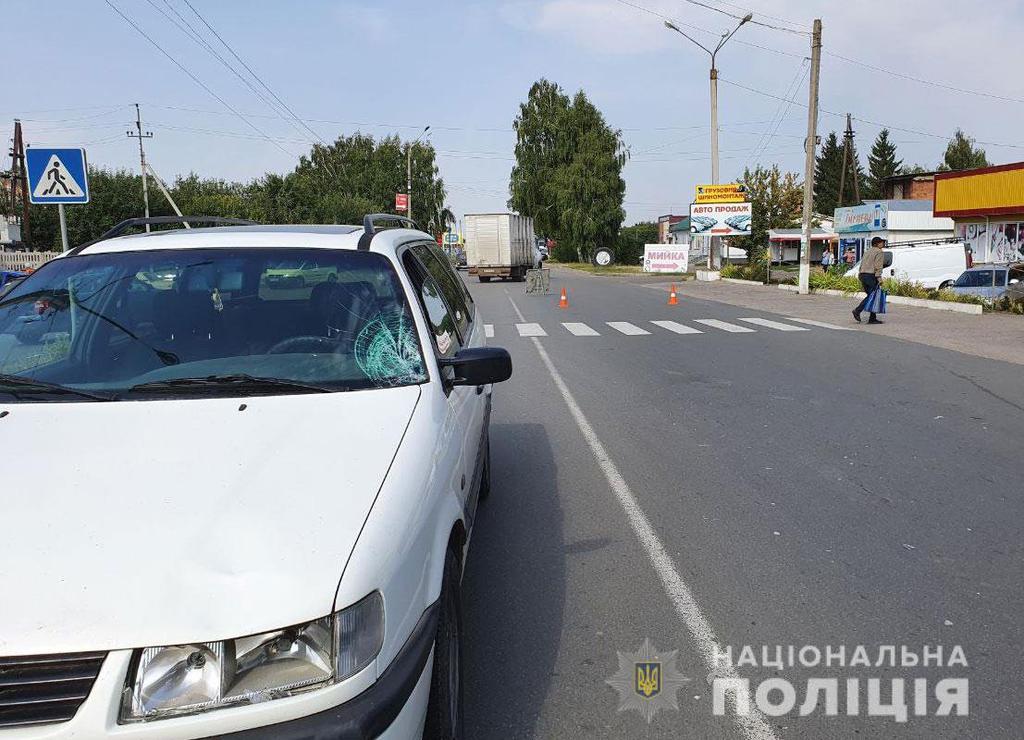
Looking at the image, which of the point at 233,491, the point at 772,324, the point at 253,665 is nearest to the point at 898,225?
the point at 772,324

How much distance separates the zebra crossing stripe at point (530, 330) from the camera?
16922 mm

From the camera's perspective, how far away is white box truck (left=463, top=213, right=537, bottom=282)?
4166 cm

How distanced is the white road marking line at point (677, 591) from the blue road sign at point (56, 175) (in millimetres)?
7331

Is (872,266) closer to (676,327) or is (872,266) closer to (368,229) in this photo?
(676,327)

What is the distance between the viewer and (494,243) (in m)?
42.3

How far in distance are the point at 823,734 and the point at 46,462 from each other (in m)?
2.80

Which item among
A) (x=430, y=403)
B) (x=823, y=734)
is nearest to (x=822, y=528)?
(x=823, y=734)

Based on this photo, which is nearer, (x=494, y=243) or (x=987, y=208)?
(x=987, y=208)

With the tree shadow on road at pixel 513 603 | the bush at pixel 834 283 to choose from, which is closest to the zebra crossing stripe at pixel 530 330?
the tree shadow on road at pixel 513 603

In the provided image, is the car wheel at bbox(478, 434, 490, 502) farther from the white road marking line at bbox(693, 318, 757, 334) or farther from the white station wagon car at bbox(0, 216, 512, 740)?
the white road marking line at bbox(693, 318, 757, 334)

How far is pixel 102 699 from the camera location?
1845 mm

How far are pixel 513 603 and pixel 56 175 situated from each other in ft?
29.8

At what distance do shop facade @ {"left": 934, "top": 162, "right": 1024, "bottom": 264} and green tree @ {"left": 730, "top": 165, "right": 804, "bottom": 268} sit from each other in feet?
49.5

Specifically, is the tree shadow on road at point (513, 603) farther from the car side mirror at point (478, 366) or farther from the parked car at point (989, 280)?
the parked car at point (989, 280)
